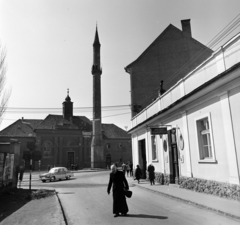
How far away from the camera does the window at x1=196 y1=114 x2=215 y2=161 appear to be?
34.7 ft

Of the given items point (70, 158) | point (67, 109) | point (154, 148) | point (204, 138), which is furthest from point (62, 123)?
point (204, 138)

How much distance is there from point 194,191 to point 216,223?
17.3 feet

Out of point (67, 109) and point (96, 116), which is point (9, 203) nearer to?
point (96, 116)

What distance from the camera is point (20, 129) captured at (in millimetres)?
51062

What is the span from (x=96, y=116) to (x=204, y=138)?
3746 centimetres

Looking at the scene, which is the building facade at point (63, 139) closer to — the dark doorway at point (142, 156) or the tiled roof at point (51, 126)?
the tiled roof at point (51, 126)

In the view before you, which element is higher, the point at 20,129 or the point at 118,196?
the point at 20,129

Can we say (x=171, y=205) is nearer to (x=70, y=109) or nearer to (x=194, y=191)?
(x=194, y=191)

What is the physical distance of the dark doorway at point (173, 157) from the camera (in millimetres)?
13812

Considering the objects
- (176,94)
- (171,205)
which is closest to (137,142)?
(176,94)

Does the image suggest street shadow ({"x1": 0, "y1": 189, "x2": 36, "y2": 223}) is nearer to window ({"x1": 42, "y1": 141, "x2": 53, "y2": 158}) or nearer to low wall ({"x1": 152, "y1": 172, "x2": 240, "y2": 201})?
low wall ({"x1": 152, "y1": 172, "x2": 240, "y2": 201})

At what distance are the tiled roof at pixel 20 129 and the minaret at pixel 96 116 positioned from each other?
50.5 ft

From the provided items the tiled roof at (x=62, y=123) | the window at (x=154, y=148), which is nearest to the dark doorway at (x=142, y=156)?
the window at (x=154, y=148)

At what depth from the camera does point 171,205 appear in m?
8.49
